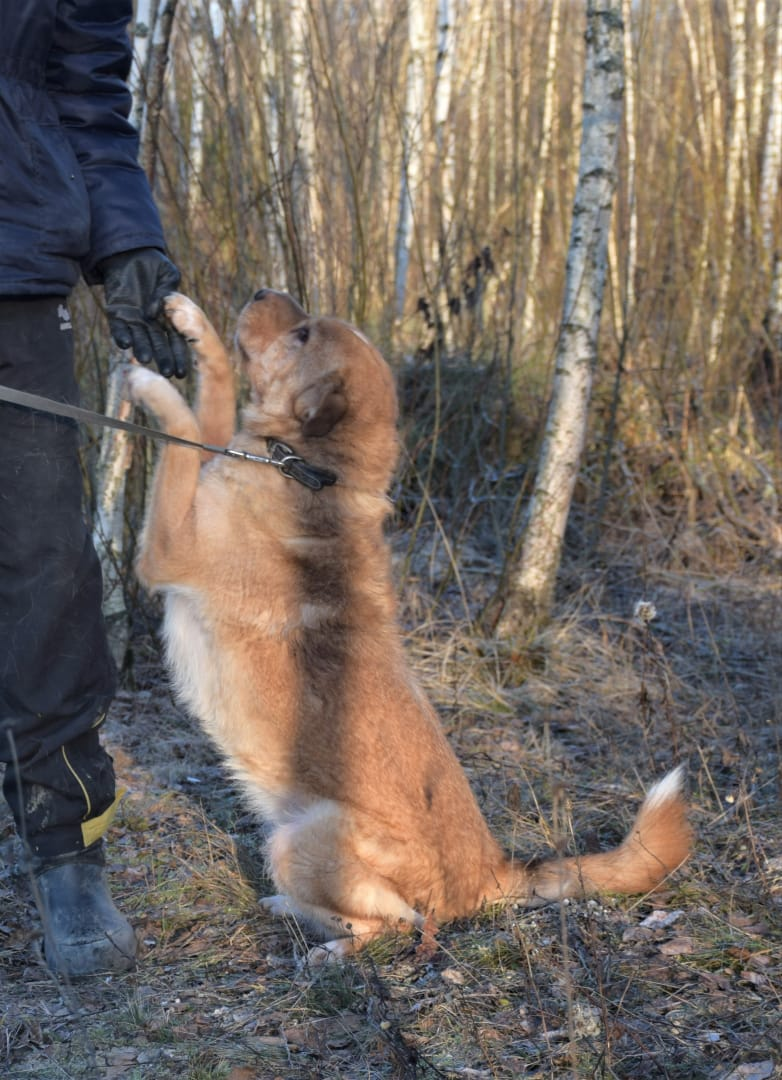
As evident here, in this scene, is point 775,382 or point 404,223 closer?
point 775,382

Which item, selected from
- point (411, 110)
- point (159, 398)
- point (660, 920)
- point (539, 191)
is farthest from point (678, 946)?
point (411, 110)

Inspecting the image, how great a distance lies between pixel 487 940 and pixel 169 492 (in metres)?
1.48

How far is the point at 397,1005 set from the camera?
2.44 metres

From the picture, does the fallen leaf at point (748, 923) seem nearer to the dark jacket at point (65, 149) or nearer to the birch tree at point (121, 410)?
the dark jacket at point (65, 149)

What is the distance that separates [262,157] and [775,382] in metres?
4.06

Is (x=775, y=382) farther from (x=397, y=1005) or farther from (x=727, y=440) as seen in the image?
(x=397, y=1005)

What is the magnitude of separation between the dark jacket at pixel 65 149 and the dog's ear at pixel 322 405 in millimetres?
627

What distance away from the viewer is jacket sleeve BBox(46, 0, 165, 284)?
2.55m

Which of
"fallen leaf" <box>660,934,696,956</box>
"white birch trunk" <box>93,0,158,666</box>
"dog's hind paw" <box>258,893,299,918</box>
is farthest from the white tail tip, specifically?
"white birch trunk" <box>93,0,158,666</box>

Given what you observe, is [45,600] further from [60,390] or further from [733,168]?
[733,168]

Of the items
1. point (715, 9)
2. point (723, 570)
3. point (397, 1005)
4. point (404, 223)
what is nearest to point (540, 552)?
point (723, 570)

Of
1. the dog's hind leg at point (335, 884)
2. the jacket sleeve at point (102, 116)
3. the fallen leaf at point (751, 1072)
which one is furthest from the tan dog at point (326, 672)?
the fallen leaf at point (751, 1072)

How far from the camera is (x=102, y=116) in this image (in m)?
2.63

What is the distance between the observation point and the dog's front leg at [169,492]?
2.91 meters
